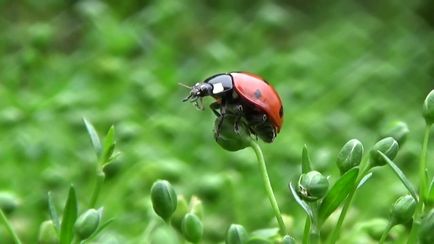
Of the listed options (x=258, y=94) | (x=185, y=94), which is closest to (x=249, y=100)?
(x=258, y=94)

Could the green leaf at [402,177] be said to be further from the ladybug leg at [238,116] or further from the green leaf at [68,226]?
the green leaf at [68,226]

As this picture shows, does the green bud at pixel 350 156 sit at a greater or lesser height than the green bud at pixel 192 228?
greater

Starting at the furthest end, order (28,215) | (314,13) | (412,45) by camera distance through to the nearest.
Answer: (314,13), (412,45), (28,215)

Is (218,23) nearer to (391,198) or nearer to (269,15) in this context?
(269,15)

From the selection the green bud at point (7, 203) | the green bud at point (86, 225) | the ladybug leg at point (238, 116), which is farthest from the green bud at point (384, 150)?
the green bud at point (7, 203)

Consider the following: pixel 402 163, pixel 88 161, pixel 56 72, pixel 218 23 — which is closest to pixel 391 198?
pixel 402 163

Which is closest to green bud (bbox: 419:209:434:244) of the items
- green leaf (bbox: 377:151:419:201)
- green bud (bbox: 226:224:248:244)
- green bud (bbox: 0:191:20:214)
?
green leaf (bbox: 377:151:419:201)
